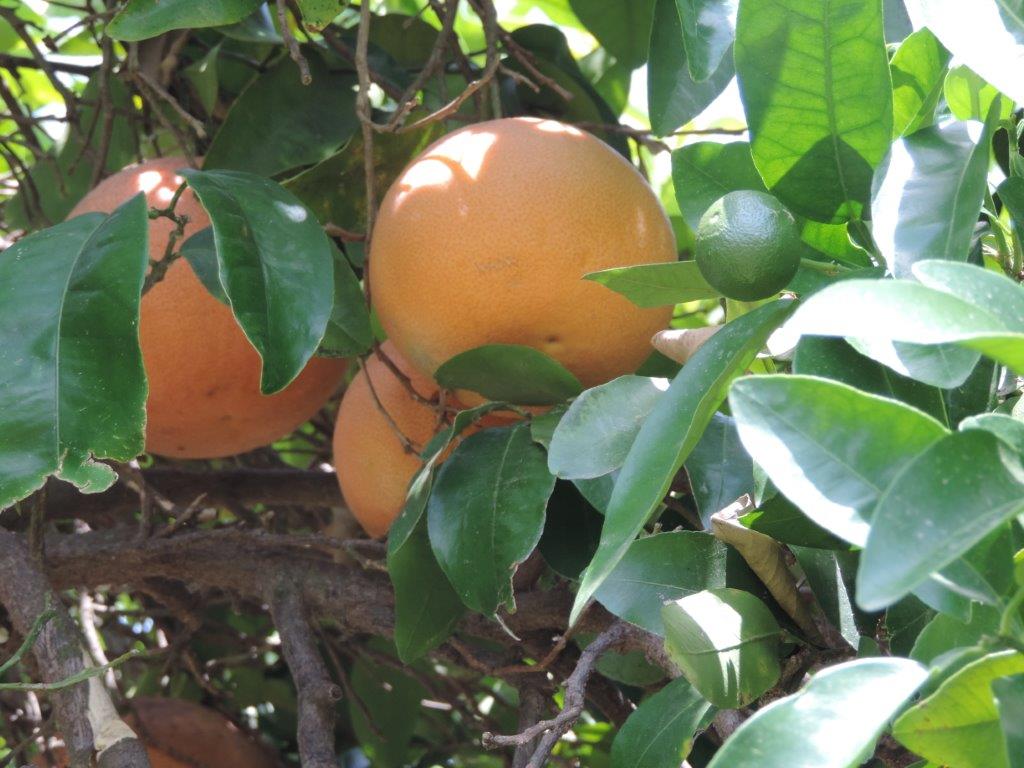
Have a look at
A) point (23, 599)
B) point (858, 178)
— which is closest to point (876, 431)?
point (858, 178)

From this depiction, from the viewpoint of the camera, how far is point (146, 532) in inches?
47.0

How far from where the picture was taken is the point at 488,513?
83cm

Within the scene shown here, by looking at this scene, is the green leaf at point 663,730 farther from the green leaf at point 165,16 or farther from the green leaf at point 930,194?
the green leaf at point 165,16

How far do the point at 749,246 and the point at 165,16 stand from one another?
524 millimetres

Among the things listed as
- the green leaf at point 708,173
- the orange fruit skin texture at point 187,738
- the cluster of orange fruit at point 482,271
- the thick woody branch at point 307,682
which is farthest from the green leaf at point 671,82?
the orange fruit skin texture at point 187,738

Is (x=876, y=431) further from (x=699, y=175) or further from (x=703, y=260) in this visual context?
(x=699, y=175)

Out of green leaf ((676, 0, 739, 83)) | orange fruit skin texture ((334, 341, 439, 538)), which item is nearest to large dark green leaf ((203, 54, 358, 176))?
orange fruit skin texture ((334, 341, 439, 538))

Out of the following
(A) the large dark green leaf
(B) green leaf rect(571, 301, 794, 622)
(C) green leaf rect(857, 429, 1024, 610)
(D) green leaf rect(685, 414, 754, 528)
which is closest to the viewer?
(C) green leaf rect(857, 429, 1024, 610)

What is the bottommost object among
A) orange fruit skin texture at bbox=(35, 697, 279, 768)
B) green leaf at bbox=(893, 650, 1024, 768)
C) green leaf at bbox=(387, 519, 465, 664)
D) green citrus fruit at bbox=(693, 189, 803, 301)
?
orange fruit skin texture at bbox=(35, 697, 279, 768)

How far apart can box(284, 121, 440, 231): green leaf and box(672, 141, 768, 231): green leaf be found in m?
0.42

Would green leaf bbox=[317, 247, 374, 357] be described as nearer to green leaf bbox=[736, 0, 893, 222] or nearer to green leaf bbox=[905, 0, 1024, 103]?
green leaf bbox=[736, 0, 893, 222]

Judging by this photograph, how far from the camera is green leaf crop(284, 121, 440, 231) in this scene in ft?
3.75

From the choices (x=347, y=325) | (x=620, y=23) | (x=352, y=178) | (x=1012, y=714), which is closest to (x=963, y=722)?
(x=1012, y=714)

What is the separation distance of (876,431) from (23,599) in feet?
2.80
